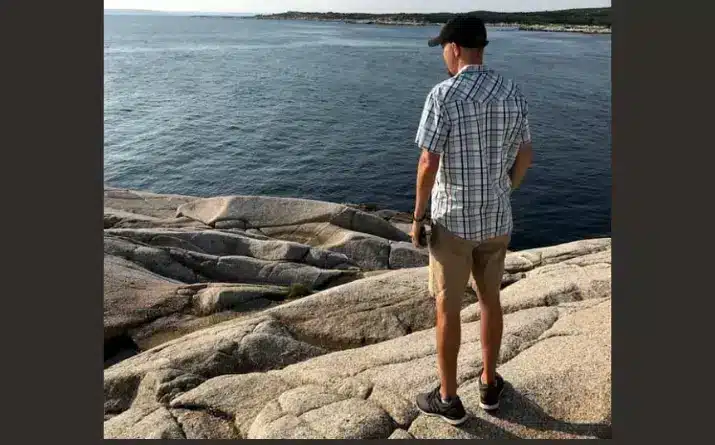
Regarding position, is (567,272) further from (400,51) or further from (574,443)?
(400,51)

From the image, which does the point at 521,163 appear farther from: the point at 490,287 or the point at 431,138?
the point at 490,287

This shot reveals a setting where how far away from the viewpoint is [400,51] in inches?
3812

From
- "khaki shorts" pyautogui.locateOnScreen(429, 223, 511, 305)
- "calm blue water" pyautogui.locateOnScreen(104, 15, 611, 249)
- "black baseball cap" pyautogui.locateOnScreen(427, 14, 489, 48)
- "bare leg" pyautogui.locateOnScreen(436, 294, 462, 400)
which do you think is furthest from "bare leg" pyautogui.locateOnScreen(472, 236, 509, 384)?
"calm blue water" pyautogui.locateOnScreen(104, 15, 611, 249)

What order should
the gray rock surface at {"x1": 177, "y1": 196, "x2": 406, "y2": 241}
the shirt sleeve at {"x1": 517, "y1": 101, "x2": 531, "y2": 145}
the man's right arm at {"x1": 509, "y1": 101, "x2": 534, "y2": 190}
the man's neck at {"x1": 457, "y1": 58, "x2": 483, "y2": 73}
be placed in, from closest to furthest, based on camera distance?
the man's neck at {"x1": 457, "y1": 58, "x2": 483, "y2": 73}, the shirt sleeve at {"x1": 517, "y1": 101, "x2": 531, "y2": 145}, the man's right arm at {"x1": 509, "y1": 101, "x2": 534, "y2": 190}, the gray rock surface at {"x1": 177, "y1": 196, "x2": 406, "y2": 241}

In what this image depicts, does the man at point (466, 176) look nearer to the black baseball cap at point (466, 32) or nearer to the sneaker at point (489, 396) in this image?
the black baseball cap at point (466, 32)

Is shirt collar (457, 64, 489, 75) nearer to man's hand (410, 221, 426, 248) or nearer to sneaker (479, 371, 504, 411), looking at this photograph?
man's hand (410, 221, 426, 248)

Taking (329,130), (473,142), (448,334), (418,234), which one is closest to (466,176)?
A: (473,142)

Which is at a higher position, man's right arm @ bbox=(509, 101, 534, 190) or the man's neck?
the man's neck

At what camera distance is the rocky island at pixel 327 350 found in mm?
5938

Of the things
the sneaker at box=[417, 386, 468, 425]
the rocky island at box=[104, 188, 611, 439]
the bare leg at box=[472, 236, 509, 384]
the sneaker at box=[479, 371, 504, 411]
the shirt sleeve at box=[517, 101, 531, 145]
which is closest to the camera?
the shirt sleeve at box=[517, 101, 531, 145]

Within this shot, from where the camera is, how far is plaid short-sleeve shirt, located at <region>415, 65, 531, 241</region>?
488 centimetres

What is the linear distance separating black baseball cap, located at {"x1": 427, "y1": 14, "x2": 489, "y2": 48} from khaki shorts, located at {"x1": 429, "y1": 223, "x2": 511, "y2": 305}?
163 centimetres

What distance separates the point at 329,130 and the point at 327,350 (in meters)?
41.1
